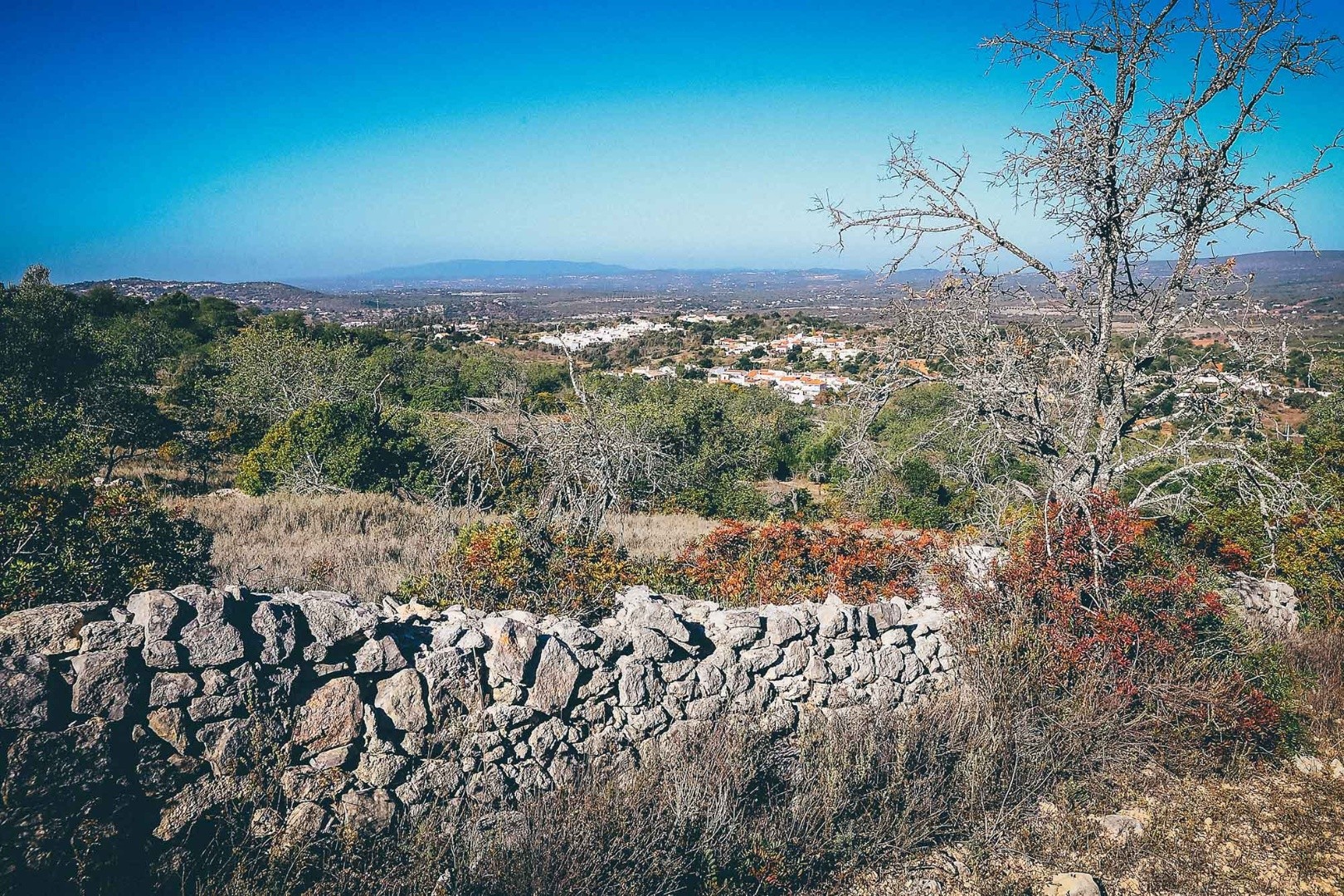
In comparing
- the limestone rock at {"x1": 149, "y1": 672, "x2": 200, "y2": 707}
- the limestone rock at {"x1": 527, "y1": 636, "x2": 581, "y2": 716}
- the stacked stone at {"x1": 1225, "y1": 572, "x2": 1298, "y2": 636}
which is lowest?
the stacked stone at {"x1": 1225, "y1": 572, "x2": 1298, "y2": 636}

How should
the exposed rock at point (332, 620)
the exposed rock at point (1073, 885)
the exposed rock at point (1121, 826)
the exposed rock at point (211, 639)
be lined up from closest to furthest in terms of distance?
the exposed rock at point (211, 639) → the exposed rock at point (332, 620) → the exposed rock at point (1073, 885) → the exposed rock at point (1121, 826)

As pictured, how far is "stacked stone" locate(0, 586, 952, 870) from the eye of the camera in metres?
3.27

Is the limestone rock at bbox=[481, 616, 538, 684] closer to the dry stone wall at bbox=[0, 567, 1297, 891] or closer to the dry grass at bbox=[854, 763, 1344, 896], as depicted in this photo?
the dry stone wall at bbox=[0, 567, 1297, 891]

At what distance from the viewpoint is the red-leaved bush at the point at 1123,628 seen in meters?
5.50

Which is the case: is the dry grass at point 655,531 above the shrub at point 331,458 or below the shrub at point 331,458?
below

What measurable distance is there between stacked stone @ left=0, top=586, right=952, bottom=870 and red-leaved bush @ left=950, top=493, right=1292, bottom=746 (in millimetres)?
1095

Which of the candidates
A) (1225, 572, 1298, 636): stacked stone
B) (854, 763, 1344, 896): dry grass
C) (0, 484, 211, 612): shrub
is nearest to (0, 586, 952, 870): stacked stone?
(854, 763, 1344, 896): dry grass

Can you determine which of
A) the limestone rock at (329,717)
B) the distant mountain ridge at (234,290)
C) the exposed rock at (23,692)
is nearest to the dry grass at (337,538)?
the limestone rock at (329,717)

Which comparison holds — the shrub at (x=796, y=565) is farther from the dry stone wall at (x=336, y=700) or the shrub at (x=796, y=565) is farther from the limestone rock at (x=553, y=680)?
the limestone rock at (x=553, y=680)

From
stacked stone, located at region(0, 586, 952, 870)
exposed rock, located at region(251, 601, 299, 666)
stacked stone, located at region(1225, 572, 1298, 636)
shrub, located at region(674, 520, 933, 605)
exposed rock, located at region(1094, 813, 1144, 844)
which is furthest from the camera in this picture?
stacked stone, located at region(1225, 572, 1298, 636)

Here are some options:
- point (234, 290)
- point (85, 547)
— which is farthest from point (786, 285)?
point (85, 547)

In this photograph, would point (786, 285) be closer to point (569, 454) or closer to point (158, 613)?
point (569, 454)

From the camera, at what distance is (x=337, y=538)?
9.42 m

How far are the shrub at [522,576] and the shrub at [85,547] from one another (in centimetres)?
197
